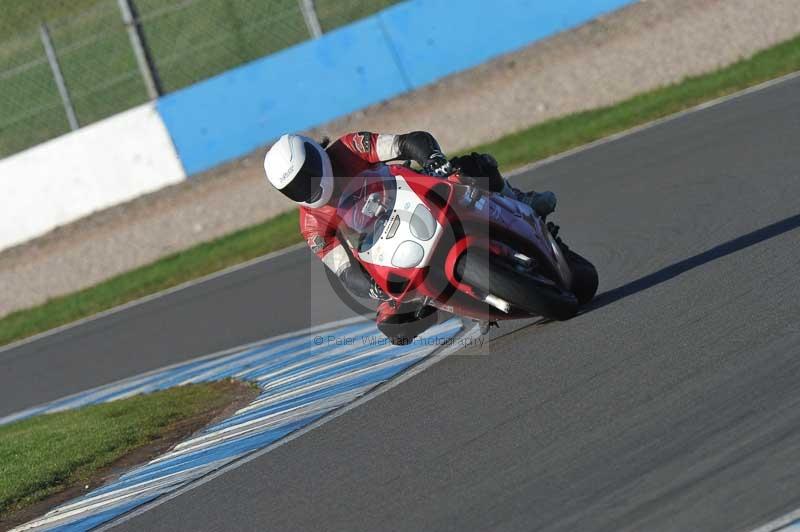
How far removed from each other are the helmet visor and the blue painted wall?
10.5 meters

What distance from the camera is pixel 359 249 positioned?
653cm

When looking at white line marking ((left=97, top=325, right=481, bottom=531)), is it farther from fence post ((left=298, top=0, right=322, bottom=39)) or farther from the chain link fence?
the chain link fence

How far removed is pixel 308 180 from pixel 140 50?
1191 centimetres

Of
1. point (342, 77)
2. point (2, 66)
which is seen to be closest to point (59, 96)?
point (2, 66)

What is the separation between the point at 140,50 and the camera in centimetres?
1761

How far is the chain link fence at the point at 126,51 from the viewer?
59.3 feet

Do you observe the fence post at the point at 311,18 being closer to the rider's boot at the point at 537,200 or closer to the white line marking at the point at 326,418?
the white line marking at the point at 326,418

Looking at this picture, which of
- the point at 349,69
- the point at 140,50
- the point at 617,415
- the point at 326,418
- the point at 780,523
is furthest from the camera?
the point at 140,50

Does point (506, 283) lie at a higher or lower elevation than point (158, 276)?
lower

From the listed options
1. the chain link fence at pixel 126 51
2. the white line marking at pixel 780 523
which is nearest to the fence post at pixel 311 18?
the chain link fence at pixel 126 51

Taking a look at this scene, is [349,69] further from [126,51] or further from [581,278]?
[581,278]

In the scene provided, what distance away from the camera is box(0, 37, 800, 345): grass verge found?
45.8ft

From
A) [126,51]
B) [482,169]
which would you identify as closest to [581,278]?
[482,169]

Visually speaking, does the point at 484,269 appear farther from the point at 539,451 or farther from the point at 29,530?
the point at 29,530
